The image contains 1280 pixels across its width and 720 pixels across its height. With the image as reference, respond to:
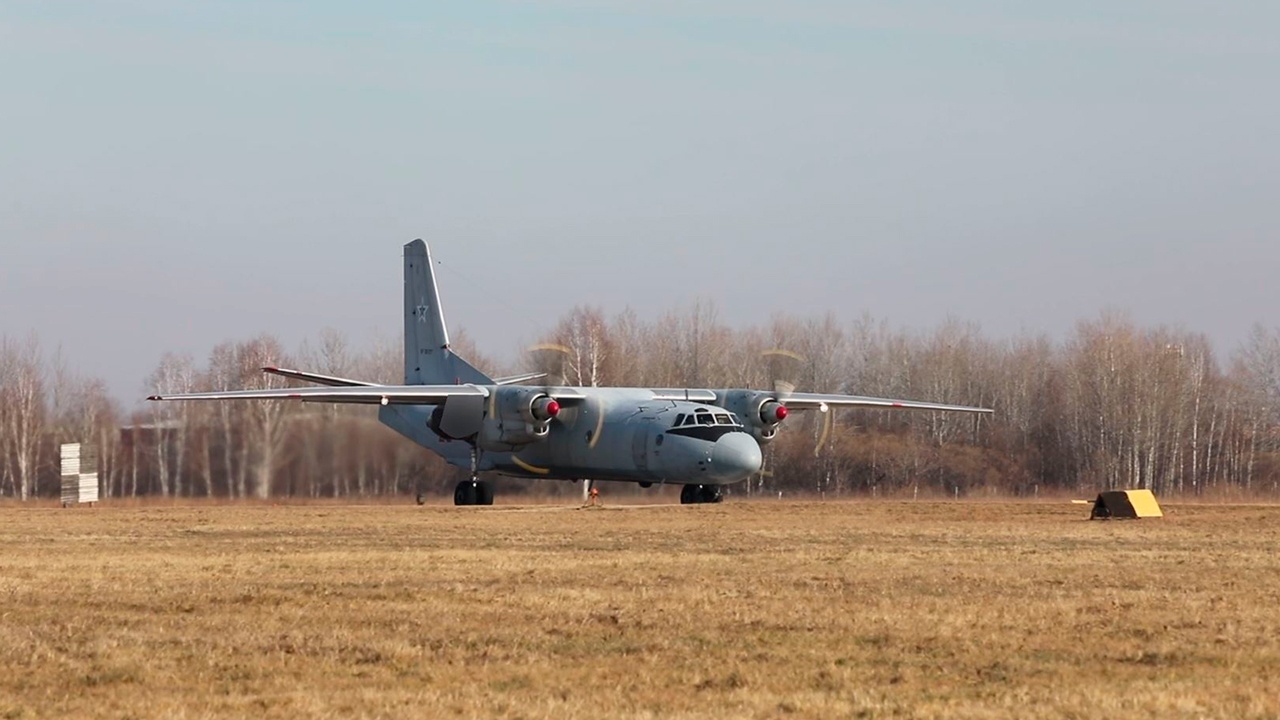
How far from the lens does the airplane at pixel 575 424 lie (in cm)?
3628

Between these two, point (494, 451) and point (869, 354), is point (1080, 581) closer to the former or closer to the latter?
point (494, 451)

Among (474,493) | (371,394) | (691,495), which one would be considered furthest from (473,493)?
(691,495)

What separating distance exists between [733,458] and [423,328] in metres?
13.3

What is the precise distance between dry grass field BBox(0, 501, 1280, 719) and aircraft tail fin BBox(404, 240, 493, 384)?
20123mm

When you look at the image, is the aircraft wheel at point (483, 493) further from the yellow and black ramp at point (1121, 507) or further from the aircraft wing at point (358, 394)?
the yellow and black ramp at point (1121, 507)

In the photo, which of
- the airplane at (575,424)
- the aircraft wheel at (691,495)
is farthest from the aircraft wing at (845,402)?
the aircraft wheel at (691,495)

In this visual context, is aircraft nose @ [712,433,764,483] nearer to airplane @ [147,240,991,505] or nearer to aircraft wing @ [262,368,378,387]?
airplane @ [147,240,991,505]

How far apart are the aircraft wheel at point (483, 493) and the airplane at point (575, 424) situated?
1.0 inches

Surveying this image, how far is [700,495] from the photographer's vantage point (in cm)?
3888

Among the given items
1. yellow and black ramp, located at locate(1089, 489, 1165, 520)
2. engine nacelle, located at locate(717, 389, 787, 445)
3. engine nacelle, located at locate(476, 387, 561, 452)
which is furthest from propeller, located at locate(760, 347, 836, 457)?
yellow and black ramp, located at locate(1089, 489, 1165, 520)

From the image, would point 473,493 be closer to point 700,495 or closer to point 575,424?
point 575,424

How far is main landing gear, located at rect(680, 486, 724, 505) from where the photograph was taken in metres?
38.8

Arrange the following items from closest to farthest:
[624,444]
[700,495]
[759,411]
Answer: [624,444] < [700,495] < [759,411]

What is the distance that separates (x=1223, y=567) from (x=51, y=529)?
19.7m
